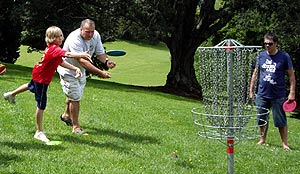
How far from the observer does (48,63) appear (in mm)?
7395

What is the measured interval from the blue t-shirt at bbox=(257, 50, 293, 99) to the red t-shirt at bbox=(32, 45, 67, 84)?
3.70 meters

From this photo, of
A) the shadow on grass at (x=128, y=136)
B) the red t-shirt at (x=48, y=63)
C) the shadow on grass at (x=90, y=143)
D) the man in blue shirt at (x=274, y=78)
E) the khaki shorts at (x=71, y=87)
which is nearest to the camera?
the red t-shirt at (x=48, y=63)

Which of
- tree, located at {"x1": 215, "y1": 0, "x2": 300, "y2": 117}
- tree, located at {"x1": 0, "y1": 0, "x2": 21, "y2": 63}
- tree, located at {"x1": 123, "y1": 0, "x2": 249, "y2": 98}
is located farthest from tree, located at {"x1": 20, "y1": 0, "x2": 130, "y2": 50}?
tree, located at {"x1": 215, "y1": 0, "x2": 300, "y2": 117}

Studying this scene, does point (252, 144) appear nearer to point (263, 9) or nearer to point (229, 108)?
point (229, 108)

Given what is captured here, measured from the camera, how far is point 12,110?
9547 millimetres

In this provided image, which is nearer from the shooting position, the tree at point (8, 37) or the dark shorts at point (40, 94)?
the dark shorts at point (40, 94)

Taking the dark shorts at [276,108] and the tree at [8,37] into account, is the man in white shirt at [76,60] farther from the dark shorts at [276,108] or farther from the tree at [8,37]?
the tree at [8,37]

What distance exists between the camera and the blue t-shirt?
28.8 feet

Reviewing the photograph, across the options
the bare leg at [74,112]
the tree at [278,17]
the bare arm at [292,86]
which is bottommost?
the bare leg at [74,112]

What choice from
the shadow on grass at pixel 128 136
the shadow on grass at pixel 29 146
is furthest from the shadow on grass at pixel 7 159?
the shadow on grass at pixel 128 136

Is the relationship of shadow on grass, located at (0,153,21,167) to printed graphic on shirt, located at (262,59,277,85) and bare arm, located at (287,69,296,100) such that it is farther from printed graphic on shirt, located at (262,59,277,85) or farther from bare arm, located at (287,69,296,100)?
printed graphic on shirt, located at (262,59,277,85)

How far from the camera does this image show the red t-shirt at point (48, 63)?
7.28m

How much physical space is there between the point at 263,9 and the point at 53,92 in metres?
12.2

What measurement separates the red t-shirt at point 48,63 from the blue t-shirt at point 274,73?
370 cm
